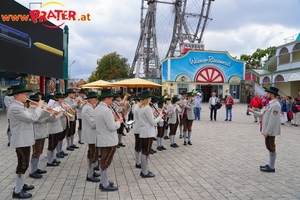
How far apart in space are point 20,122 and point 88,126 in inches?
54.1

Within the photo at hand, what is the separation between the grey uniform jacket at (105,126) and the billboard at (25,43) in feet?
49.1

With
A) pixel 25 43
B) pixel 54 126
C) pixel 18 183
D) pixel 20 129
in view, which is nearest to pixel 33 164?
pixel 54 126

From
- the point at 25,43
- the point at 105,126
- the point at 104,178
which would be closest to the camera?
the point at 105,126

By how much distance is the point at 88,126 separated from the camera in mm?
5480

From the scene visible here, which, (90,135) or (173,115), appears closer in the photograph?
(90,135)

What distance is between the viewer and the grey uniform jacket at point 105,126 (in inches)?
186

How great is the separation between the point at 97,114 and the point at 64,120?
107 inches

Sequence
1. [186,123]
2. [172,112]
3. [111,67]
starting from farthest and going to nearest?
[111,67]
[186,123]
[172,112]

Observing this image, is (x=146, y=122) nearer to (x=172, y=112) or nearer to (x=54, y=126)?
Answer: (x=54, y=126)

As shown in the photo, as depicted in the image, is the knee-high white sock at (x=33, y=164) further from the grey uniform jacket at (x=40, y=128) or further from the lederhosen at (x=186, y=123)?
the lederhosen at (x=186, y=123)

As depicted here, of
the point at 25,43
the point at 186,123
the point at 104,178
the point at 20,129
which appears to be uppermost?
→ the point at 25,43

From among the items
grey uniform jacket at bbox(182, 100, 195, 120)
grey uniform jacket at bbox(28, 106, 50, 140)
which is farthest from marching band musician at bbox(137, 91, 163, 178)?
grey uniform jacket at bbox(182, 100, 195, 120)

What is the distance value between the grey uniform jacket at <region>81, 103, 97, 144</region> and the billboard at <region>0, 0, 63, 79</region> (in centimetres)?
1424

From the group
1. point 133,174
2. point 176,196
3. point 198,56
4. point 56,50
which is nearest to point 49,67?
point 56,50
